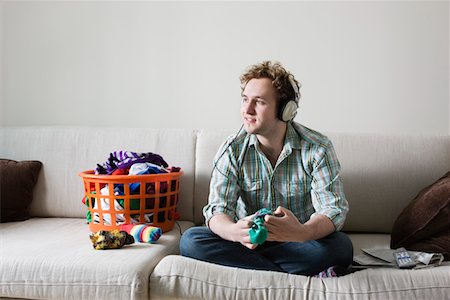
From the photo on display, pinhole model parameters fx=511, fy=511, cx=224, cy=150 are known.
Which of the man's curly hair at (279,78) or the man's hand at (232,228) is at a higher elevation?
the man's curly hair at (279,78)

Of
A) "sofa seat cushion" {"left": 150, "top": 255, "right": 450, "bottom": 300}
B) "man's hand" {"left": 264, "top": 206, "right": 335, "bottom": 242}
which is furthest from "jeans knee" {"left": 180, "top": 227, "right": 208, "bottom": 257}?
"man's hand" {"left": 264, "top": 206, "right": 335, "bottom": 242}

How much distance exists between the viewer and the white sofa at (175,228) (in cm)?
141

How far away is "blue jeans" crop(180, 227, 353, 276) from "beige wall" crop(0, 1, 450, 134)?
3.24ft

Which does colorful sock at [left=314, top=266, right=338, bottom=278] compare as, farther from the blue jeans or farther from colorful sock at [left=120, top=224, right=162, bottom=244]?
colorful sock at [left=120, top=224, right=162, bottom=244]

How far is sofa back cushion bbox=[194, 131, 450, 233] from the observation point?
6.64 ft

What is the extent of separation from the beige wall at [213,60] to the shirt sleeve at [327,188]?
0.75 meters

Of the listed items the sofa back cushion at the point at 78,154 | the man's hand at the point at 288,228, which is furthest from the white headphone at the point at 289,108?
the sofa back cushion at the point at 78,154

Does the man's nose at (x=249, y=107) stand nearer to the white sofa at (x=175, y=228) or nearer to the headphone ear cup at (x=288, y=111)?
the headphone ear cup at (x=288, y=111)

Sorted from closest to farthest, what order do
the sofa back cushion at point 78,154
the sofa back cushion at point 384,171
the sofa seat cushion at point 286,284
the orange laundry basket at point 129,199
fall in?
1. the sofa seat cushion at point 286,284
2. the orange laundry basket at point 129,199
3. the sofa back cushion at point 384,171
4. the sofa back cushion at point 78,154

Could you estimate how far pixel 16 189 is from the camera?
213 centimetres

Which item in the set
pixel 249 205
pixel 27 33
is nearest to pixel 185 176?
pixel 249 205

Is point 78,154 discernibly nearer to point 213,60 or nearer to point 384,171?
point 213,60

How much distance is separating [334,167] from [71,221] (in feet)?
3.69

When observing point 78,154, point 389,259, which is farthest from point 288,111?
point 78,154
